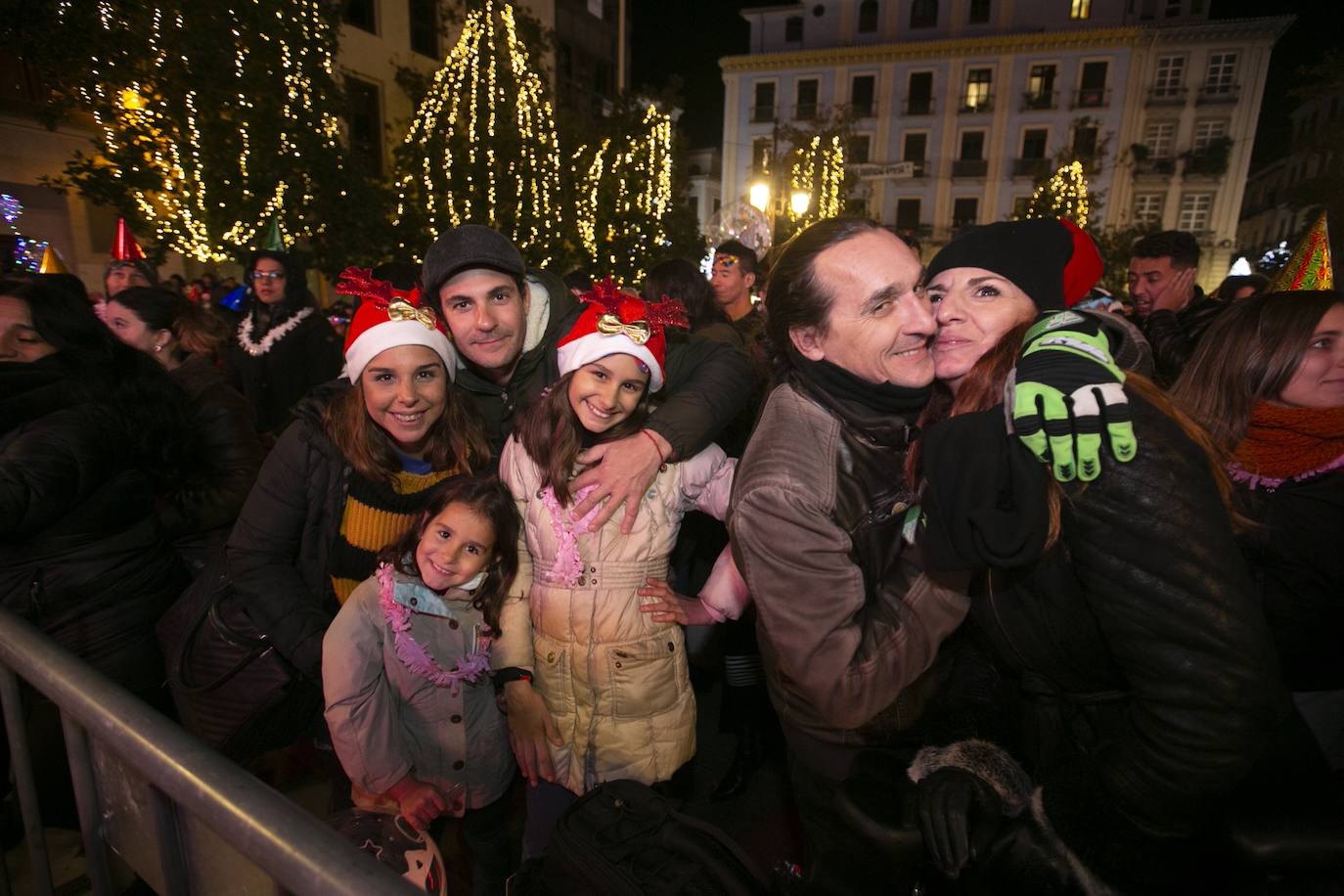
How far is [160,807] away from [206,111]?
33.9ft

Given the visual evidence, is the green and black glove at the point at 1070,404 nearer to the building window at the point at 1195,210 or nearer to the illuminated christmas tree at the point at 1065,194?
the illuminated christmas tree at the point at 1065,194

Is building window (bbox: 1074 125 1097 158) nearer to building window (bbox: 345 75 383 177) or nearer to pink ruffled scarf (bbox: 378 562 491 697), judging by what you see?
building window (bbox: 345 75 383 177)

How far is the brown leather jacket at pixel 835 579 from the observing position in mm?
1562

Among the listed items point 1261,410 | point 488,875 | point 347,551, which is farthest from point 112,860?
point 1261,410

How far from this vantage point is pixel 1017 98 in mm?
37375

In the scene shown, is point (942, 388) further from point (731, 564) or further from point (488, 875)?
point (488, 875)

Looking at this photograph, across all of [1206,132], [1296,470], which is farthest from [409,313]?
[1206,132]

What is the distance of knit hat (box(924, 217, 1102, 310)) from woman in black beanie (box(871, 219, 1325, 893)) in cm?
47

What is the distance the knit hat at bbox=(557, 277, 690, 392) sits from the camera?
95.2 inches

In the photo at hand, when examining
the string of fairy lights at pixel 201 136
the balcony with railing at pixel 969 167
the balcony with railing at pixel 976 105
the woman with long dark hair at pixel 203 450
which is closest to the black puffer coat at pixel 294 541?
the woman with long dark hair at pixel 203 450

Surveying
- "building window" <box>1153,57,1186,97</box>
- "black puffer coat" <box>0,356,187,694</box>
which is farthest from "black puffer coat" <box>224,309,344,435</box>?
"building window" <box>1153,57,1186,97</box>

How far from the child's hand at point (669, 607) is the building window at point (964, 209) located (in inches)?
1683

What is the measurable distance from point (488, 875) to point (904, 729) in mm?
1797

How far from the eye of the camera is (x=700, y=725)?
13.1 ft
